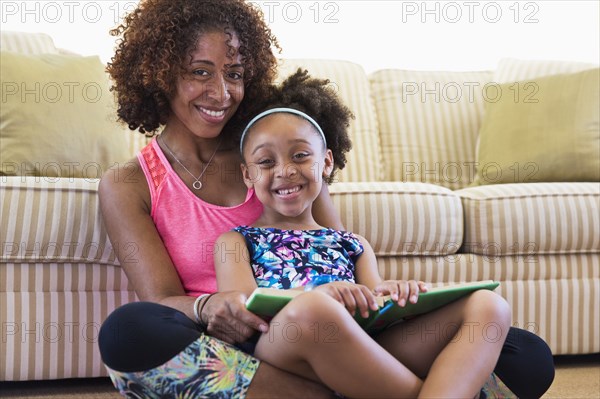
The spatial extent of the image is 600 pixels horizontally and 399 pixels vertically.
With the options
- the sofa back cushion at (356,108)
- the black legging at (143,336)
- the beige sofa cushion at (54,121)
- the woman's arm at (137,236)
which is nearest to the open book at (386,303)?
the black legging at (143,336)

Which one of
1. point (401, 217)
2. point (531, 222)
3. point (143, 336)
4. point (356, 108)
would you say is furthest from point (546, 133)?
point (143, 336)

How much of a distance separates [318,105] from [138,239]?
1.52ft

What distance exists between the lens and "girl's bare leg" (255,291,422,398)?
1155 millimetres

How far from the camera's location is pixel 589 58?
3.61 metres

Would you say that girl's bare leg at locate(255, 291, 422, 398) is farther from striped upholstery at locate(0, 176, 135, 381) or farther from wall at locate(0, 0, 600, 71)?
wall at locate(0, 0, 600, 71)

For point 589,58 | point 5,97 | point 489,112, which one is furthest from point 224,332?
point 589,58

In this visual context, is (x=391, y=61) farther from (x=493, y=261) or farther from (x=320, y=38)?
(x=493, y=261)

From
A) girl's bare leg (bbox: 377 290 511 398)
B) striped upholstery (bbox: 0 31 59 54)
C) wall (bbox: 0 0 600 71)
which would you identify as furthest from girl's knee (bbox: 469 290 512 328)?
wall (bbox: 0 0 600 71)

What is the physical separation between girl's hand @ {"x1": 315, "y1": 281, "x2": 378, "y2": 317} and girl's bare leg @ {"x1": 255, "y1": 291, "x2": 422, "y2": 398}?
42mm

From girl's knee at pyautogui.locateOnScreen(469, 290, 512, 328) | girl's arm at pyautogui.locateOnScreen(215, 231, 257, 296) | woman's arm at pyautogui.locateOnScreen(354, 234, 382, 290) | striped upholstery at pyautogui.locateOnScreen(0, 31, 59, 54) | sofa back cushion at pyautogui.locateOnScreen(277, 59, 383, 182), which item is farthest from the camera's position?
sofa back cushion at pyautogui.locateOnScreen(277, 59, 383, 182)

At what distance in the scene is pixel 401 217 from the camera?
216 centimetres

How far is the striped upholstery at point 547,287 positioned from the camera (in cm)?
221

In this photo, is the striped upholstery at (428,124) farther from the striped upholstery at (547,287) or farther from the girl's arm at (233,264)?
the girl's arm at (233,264)

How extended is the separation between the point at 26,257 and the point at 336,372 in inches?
39.3
